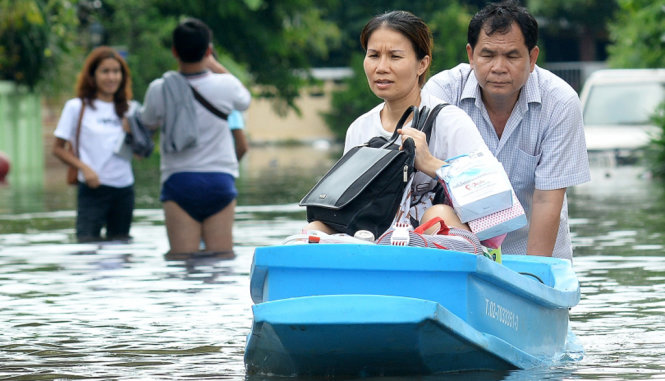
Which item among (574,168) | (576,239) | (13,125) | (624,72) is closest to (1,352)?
(574,168)

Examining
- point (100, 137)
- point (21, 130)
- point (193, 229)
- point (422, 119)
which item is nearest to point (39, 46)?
point (21, 130)

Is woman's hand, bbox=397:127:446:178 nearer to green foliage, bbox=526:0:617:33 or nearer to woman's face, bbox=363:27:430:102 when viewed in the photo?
woman's face, bbox=363:27:430:102

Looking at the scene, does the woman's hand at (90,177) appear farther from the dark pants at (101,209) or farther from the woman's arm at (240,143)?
the woman's arm at (240,143)

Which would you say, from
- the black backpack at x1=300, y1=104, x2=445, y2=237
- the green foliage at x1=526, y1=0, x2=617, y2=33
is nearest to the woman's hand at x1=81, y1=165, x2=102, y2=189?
the black backpack at x1=300, y1=104, x2=445, y2=237

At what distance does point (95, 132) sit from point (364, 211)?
6607mm

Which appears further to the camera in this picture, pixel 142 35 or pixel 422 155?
pixel 142 35

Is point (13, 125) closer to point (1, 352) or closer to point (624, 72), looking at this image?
point (624, 72)

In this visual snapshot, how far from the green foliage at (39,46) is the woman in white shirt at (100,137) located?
17702mm

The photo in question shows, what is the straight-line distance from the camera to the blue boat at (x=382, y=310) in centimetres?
571

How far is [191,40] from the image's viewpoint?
10609mm

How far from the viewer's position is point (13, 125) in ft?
115

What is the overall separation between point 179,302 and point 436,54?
44.9m

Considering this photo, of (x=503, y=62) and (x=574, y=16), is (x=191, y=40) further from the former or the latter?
(x=574, y=16)

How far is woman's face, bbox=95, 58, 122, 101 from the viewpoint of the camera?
1237 centimetres
